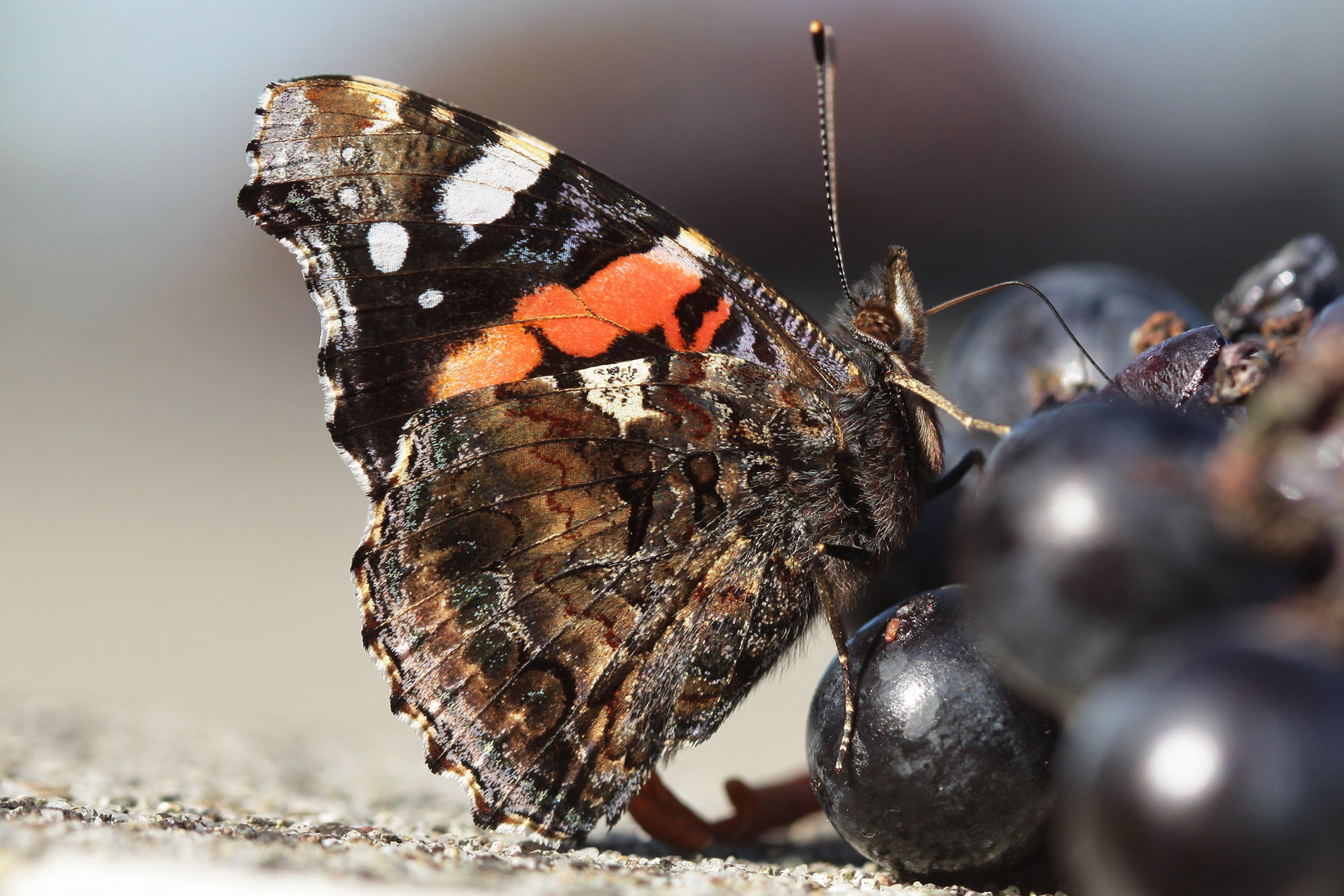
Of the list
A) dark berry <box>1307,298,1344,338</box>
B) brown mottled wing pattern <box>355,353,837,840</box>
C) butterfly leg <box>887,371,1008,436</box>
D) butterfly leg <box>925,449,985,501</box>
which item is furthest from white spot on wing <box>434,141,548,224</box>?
dark berry <box>1307,298,1344,338</box>

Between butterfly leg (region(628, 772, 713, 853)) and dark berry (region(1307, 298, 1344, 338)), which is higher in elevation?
dark berry (region(1307, 298, 1344, 338))

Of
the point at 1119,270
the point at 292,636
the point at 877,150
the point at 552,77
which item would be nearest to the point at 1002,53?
the point at 877,150

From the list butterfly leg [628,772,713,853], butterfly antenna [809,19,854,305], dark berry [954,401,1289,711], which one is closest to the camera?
dark berry [954,401,1289,711]

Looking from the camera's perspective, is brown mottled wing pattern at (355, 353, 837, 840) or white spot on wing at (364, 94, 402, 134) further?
white spot on wing at (364, 94, 402, 134)

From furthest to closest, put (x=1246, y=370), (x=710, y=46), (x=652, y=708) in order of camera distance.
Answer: (x=710, y=46) → (x=652, y=708) → (x=1246, y=370)

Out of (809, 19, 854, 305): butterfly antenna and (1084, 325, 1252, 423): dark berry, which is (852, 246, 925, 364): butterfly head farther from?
(1084, 325, 1252, 423): dark berry

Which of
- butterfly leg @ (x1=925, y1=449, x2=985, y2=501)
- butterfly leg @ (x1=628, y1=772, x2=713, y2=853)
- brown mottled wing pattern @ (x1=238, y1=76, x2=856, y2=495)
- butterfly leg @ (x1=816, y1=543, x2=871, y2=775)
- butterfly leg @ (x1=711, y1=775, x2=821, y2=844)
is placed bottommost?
butterfly leg @ (x1=711, y1=775, x2=821, y2=844)

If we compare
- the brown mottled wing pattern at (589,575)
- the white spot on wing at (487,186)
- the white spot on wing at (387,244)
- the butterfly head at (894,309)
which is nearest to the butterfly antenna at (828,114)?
the butterfly head at (894,309)

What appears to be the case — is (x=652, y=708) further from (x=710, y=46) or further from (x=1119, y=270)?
(x=710, y=46)
